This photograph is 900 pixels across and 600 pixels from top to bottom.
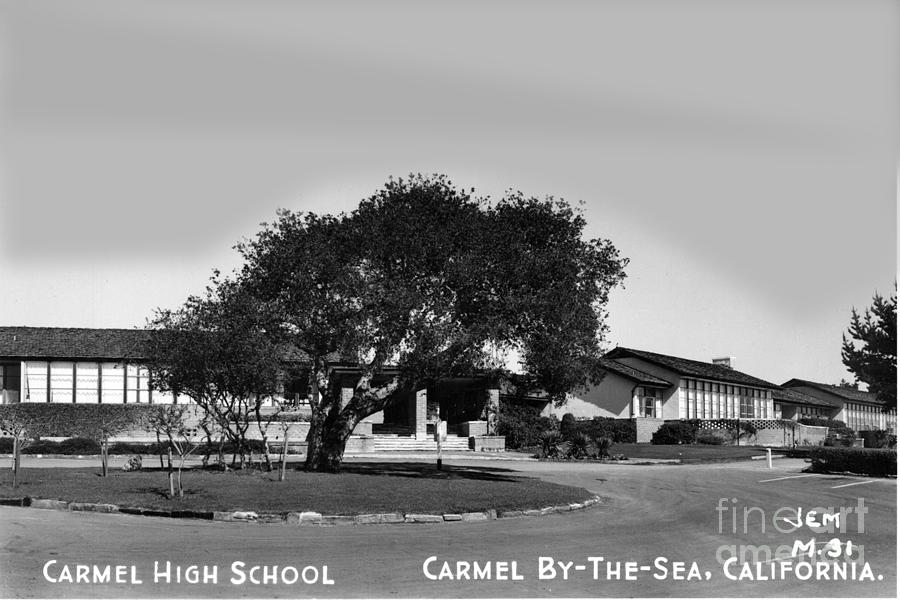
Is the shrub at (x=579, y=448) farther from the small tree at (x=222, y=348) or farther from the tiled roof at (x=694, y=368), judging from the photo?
the tiled roof at (x=694, y=368)

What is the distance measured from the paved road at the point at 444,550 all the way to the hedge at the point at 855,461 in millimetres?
11037

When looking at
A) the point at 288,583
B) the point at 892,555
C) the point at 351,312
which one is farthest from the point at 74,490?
the point at 892,555

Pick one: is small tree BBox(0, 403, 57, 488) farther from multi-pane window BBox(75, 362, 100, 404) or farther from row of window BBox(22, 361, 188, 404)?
multi-pane window BBox(75, 362, 100, 404)

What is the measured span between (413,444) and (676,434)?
17164 mm

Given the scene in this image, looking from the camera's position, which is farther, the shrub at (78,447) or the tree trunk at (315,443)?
the shrub at (78,447)

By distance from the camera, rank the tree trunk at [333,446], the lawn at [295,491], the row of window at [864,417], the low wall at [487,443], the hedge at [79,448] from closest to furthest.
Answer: the lawn at [295,491], the tree trunk at [333,446], the hedge at [79,448], the low wall at [487,443], the row of window at [864,417]

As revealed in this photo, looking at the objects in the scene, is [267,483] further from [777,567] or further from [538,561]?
[777,567]

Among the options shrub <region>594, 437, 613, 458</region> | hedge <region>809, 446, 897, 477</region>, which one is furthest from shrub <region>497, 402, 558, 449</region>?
hedge <region>809, 446, 897, 477</region>

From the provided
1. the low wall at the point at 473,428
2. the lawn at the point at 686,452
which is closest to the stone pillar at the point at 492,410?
the low wall at the point at 473,428

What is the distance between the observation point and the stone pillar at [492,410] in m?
51.5

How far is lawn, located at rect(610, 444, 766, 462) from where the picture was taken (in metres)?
43.4

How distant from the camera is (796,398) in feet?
279

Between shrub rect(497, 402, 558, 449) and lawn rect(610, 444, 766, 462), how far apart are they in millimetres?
4093

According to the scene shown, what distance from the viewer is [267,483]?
77.3 ft
